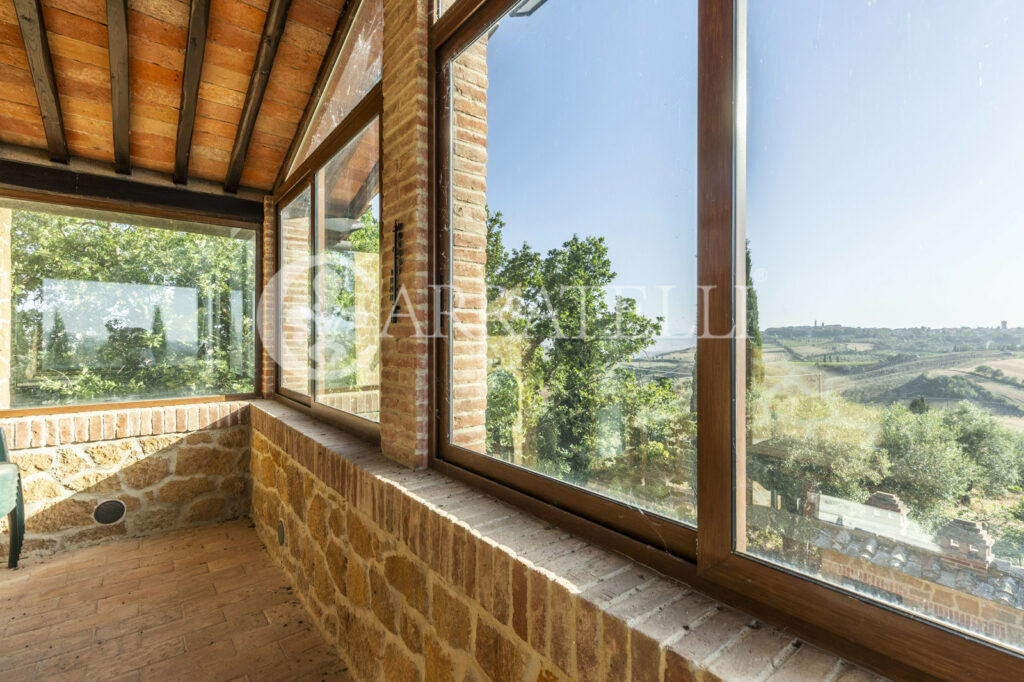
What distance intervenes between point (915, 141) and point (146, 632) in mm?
3238

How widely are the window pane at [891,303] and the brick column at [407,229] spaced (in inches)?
47.2

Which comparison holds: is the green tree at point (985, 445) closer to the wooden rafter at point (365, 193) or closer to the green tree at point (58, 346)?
the wooden rafter at point (365, 193)

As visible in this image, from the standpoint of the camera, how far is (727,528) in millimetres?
Answer: 868

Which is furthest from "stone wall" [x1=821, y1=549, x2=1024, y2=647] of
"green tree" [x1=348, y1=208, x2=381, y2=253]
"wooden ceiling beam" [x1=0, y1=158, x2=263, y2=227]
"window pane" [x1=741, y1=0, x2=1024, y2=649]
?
"wooden ceiling beam" [x1=0, y1=158, x2=263, y2=227]

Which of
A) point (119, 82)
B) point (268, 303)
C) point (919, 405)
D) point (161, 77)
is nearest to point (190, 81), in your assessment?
point (161, 77)

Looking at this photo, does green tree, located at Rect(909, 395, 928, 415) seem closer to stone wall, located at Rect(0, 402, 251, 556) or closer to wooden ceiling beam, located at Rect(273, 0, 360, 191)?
wooden ceiling beam, located at Rect(273, 0, 360, 191)

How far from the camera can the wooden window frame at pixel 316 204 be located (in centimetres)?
228

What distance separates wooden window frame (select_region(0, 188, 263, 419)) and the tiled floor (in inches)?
36.7

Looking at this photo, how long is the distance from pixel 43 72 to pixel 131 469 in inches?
95.7

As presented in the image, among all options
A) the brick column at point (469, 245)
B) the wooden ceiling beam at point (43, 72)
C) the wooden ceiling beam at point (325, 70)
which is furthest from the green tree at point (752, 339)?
the wooden ceiling beam at point (43, 72)

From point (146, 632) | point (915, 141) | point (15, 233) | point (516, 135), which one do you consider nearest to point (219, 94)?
point (15, 233)

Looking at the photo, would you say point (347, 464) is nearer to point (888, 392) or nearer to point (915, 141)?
point (888, 392)

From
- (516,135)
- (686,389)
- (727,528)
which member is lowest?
(727,528)

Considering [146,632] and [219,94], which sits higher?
[219,94]
